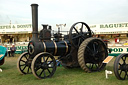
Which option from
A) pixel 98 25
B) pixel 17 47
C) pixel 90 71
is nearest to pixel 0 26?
pixel 17 47

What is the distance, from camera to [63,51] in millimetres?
6453

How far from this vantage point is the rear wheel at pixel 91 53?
607 centimetres

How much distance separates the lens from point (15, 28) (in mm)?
22797

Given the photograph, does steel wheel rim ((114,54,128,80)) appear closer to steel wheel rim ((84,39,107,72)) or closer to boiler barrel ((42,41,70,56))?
steel wheel rim ((84,39,107,72))

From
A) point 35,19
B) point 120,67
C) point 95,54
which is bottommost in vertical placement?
point 120,67

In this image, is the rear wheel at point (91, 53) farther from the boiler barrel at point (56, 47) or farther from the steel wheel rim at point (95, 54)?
the boiler barrel at point (56, 47)

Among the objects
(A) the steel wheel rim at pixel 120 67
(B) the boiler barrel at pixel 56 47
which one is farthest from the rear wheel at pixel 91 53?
(A) the steel wheel rim at pixel 120 67

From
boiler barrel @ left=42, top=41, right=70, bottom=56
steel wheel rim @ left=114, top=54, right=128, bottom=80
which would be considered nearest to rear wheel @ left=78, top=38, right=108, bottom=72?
boiler barrel @ left=42, top=41, right=70, bottom=56

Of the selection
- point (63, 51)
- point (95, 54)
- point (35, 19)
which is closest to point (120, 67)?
point (95, 54)

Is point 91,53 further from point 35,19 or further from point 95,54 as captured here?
A: point 35,19

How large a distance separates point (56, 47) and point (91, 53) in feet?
5.06

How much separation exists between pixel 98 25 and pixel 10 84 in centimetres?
1715

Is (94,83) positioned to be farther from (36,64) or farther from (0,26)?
(0,26)

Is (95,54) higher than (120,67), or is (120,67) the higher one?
(95,54)
